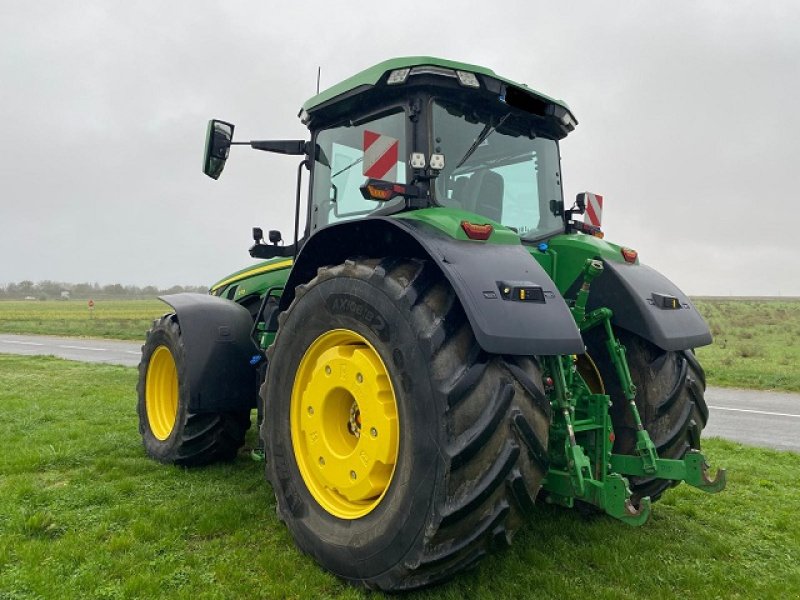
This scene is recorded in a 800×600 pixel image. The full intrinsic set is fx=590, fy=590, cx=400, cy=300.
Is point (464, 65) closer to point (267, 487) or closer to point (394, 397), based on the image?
point (394, 397)

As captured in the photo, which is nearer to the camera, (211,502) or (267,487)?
(211,502)

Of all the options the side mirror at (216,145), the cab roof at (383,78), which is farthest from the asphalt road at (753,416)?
the side mirror at (216,145)

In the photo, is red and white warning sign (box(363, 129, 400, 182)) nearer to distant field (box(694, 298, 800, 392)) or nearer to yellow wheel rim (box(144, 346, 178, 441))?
yellow wheel rim (box(144, 346, 178, 441))

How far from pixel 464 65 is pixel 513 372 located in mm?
1746

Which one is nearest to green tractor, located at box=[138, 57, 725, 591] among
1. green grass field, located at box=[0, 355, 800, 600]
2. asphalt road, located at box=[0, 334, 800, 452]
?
green grass field, located at box=[0, 355, 800, 600]

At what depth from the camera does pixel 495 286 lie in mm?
2473

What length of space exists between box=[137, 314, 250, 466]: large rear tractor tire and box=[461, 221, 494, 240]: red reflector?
255 centimetres

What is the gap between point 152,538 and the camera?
10.7ft

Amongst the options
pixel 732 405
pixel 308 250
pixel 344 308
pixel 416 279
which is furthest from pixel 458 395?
pixel 732 405

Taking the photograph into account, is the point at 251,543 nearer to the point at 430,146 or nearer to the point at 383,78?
the point at 430,146

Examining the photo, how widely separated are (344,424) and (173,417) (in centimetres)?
255

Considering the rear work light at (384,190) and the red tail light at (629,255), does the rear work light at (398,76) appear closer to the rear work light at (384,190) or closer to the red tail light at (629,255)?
the rear work light at (384,190)

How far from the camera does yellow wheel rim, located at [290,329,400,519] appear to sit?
2656 mm

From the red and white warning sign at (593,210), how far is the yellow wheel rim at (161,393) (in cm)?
354
